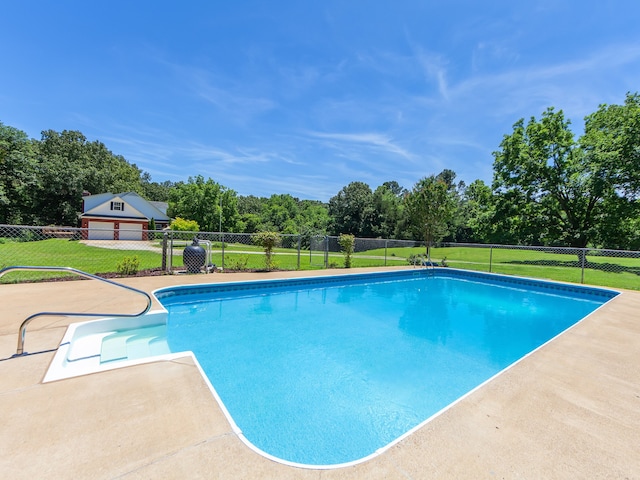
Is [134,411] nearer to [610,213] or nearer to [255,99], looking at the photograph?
[255,99]

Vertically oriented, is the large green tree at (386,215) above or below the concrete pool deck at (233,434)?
above

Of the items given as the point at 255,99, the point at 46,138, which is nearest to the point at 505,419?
the point at 255,99

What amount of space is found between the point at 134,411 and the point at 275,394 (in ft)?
5.18

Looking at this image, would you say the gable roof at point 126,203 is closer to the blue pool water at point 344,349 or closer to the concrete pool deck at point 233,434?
the blue pool water at point 344,349

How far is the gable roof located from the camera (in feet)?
91.3

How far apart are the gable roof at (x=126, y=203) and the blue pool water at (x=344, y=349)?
27168 mm

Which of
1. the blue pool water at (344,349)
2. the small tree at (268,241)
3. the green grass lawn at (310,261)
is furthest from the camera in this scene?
the small tree at (268,241)

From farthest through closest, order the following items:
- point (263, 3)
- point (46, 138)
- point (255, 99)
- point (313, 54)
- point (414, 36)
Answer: point (46, 138), point (255, 99), point (313, 54), point (414, 36), point (263, 3)

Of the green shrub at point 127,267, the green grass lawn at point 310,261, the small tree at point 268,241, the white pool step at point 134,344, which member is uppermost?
Answer: the small tree at point 268,241

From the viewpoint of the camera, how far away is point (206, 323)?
18.6 feet

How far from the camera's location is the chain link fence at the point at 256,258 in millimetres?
8891

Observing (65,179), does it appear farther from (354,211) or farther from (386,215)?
(386,215)

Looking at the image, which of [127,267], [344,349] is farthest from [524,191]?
[127,267]

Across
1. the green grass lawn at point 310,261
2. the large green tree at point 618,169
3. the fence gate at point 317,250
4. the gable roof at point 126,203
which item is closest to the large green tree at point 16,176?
the gable roof at point 126,203
